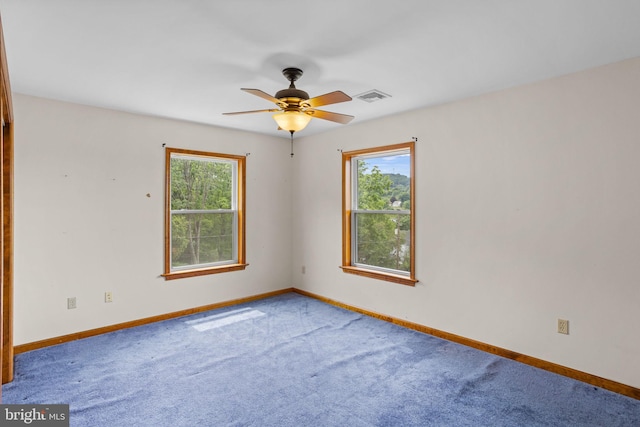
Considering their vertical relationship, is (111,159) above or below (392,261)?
above

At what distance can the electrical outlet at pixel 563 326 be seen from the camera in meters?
2.94

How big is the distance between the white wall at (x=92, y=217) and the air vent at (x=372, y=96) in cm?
216

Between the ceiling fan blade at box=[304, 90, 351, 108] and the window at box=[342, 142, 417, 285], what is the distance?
168 centimetres

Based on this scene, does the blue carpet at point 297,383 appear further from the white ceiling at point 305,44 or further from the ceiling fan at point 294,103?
the white ceiling at point 305,44

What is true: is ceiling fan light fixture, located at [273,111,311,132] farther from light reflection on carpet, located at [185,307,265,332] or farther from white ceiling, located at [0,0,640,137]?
light reflection on carpet, located at [185,307,265,332]

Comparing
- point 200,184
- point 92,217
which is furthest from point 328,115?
point 92,217

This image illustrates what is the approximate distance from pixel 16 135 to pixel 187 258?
2.15 meters

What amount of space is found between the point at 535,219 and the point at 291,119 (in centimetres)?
224

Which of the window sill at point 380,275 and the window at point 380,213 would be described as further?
the window at point 380,213

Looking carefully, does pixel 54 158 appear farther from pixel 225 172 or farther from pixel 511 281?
pixel 511 281

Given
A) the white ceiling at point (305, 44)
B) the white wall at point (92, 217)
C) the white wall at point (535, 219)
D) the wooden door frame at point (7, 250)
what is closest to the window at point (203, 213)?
the white wall at point (92, 217)

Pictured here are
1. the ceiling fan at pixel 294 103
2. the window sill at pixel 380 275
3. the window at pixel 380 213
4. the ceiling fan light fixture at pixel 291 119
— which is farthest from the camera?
the window at pixel 380 213

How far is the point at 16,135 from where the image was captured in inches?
133

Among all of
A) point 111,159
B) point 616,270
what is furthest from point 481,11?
point 111,159
